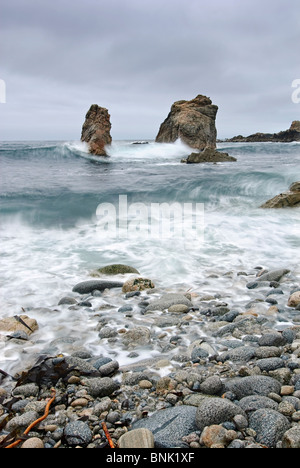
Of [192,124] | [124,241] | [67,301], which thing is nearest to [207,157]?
[192,124]

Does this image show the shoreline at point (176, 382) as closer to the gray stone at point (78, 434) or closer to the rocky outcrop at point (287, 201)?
the gray stone at point (78, 434)

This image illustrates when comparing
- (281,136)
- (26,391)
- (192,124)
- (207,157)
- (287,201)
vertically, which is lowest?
(26,391)

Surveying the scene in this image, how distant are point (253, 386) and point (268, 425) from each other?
0.39 m

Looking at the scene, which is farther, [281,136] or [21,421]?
[281,136]

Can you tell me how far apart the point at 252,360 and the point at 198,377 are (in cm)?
53

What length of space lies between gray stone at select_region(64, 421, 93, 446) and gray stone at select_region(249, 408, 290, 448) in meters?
0.92

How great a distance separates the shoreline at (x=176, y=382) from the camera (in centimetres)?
184

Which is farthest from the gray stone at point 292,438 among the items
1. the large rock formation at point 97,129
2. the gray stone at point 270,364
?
the large rock formation at point 97,129

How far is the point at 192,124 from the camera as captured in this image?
42.8 m

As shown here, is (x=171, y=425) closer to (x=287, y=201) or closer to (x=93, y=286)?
(x=93, y=286)

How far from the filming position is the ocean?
13.5 ft
